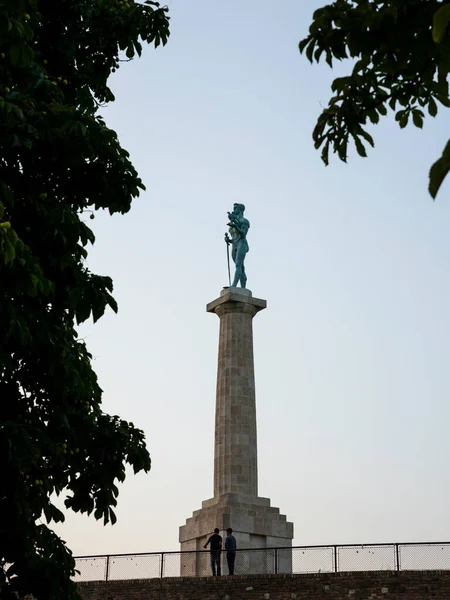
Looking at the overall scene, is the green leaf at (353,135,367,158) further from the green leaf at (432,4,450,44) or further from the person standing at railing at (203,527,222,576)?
the person standing at railing at (203,527,222,576)

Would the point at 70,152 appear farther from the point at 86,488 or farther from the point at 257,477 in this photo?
the point at 257,477

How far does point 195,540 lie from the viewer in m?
33.6

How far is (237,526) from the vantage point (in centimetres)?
3231

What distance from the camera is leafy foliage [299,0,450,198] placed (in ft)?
24.2

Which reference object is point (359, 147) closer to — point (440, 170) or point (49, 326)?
point (440, 170)

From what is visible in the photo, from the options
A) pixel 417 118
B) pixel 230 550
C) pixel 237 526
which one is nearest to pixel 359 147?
pixel 417 118

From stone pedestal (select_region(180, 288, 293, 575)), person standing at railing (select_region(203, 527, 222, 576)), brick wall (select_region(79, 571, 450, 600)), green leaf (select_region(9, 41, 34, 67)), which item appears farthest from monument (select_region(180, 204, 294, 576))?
green leaf (select_region(9, 41, 34, 67))

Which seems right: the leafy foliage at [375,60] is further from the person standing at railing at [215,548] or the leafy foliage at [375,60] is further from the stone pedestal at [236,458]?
the stone pedestal at [236,458]

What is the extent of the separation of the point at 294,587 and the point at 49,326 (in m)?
15.8

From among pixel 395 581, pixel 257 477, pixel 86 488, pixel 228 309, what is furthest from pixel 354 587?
pixel 86 488

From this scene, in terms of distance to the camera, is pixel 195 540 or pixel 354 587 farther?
pixel 195 540

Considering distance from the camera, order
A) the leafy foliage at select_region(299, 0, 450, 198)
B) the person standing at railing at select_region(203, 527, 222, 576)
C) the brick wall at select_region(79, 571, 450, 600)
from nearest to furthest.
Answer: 1. the leafy foliage at select_region(299, 0, 450, 198)
2. the brick wall at select_region(79, 571, 450, 600)
3. the person standing at railing at select_region(203, 527, 222, 576)

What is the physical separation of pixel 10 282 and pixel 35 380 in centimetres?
220

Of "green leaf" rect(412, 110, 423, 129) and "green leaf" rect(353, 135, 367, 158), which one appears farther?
"green leaf" rect(412, 110, 423, 129)
